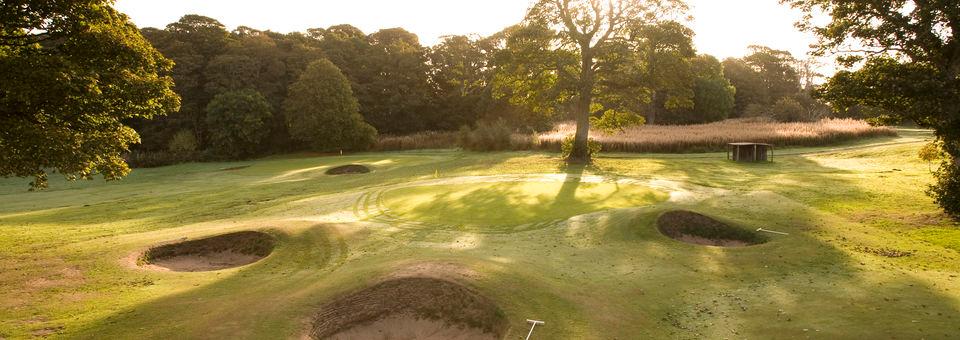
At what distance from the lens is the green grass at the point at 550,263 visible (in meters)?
9.34

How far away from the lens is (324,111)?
53812mm

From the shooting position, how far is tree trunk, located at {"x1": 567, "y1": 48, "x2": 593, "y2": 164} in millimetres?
33750

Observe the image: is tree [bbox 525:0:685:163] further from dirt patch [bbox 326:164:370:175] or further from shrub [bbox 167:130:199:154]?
shrub [bbox 167:130:199:154]

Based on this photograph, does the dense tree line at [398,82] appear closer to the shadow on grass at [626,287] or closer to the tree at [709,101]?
the tree at [709,101]

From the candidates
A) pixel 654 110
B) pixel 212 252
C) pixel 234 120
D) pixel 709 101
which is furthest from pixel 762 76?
pixel 212 252

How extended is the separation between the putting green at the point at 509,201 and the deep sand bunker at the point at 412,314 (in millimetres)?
7534

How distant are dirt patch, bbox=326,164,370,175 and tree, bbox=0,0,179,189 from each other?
25139mm

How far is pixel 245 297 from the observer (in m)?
10.5

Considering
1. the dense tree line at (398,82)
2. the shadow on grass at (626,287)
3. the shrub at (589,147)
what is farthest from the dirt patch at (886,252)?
the shrub at (589,147)

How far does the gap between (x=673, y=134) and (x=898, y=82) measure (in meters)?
32.4

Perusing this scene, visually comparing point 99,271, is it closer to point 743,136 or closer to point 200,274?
point 200,274

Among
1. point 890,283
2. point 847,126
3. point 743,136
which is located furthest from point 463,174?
point 847,126

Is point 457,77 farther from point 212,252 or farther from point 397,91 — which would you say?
point 212,252

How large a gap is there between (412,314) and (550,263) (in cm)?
457
